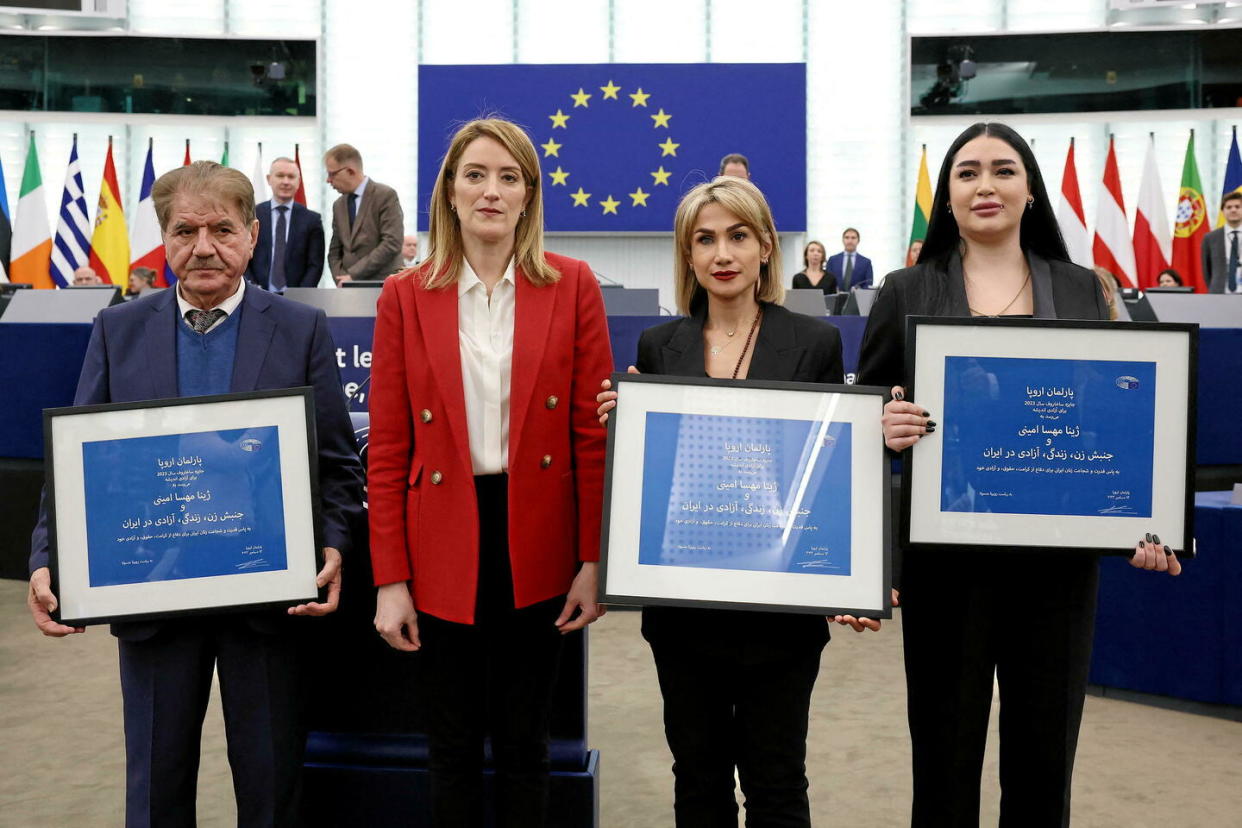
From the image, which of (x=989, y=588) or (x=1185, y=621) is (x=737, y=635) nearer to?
(x=989, y=588)

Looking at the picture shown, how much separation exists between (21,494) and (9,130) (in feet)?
34.0

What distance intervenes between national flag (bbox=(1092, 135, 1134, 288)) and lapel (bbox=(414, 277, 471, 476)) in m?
11.6

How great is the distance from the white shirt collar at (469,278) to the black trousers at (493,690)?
33cm

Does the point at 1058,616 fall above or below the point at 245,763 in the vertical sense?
above

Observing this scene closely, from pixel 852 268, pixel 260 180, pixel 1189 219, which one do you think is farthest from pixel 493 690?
pixel 1189 219

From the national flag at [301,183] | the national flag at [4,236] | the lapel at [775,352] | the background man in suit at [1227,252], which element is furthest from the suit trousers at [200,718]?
the national flag at [4,236]

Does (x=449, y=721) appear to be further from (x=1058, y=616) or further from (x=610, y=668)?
(x=610, y=668)

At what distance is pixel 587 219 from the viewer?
1176cm

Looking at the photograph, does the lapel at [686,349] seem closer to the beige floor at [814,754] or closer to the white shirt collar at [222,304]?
the white shirt collar at [222,304]

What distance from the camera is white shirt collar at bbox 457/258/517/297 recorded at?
181 cm

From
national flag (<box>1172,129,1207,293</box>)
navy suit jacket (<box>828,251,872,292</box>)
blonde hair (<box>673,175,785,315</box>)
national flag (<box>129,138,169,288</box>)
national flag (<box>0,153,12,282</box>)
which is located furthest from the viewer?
national flag (<box>1172,129,1207,293</box>)

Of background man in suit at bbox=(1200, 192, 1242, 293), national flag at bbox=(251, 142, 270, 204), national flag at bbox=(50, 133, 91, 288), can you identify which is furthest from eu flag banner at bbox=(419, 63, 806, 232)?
background man in suit at bbox=(1200, 192, 1242, 293)

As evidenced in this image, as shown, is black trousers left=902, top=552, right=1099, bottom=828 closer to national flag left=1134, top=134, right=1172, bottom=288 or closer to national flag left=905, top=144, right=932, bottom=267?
national flag left=905, top=144, right=932, bottom=267

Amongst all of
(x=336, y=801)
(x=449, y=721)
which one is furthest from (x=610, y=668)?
(x=449, y=721)
